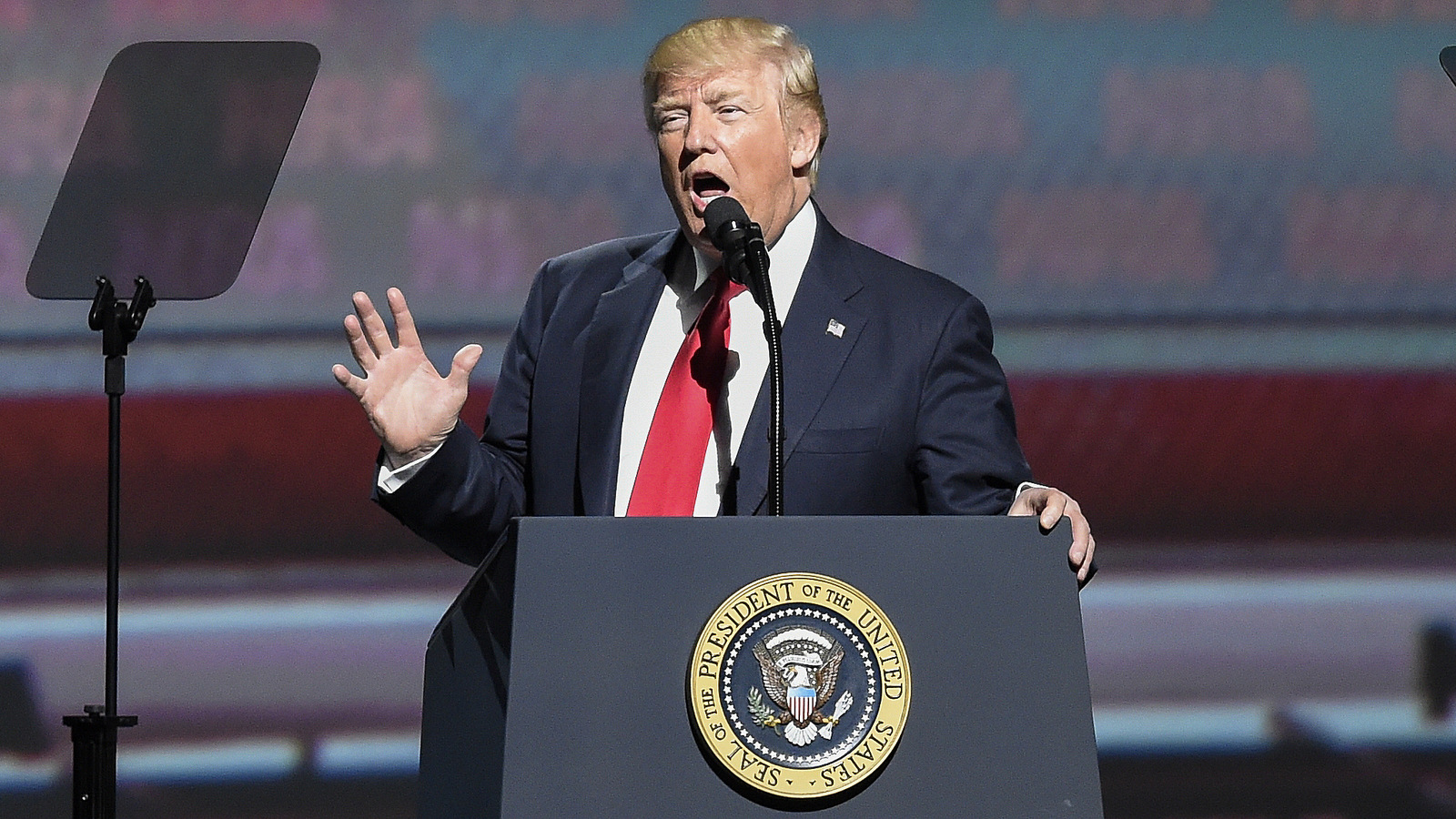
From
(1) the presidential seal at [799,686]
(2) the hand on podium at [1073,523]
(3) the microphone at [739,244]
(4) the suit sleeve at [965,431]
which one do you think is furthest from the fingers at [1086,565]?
(4) the suit sleeve at [965,431]

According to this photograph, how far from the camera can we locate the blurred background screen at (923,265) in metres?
2.72

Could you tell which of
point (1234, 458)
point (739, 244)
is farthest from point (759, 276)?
point (1234, 458)

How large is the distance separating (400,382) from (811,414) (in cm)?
42

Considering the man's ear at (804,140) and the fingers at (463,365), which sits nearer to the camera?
the fingers at (463,365)

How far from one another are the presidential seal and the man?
0.49 metres

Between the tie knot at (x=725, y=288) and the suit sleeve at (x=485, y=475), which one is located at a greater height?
the tie knot at (x=725, y=288)

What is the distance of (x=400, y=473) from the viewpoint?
1.58 meters

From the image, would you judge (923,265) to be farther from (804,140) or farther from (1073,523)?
(1073,523)

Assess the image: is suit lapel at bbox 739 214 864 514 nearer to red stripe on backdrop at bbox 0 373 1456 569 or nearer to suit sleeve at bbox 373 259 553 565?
suit sleeve at bbox 373 259 553 565

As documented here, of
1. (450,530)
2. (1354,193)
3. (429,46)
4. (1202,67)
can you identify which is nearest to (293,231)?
(429,46)

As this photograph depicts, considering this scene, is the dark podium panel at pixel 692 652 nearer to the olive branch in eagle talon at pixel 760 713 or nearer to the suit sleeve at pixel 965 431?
the olive branch in eagle talon at pixel 760 713

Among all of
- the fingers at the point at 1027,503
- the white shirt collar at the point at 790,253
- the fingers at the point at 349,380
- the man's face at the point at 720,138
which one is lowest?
the fingers at the point at 1027,503

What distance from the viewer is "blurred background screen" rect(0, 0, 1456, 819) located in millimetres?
2721

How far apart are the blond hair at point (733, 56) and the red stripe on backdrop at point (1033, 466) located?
100 centimetres
